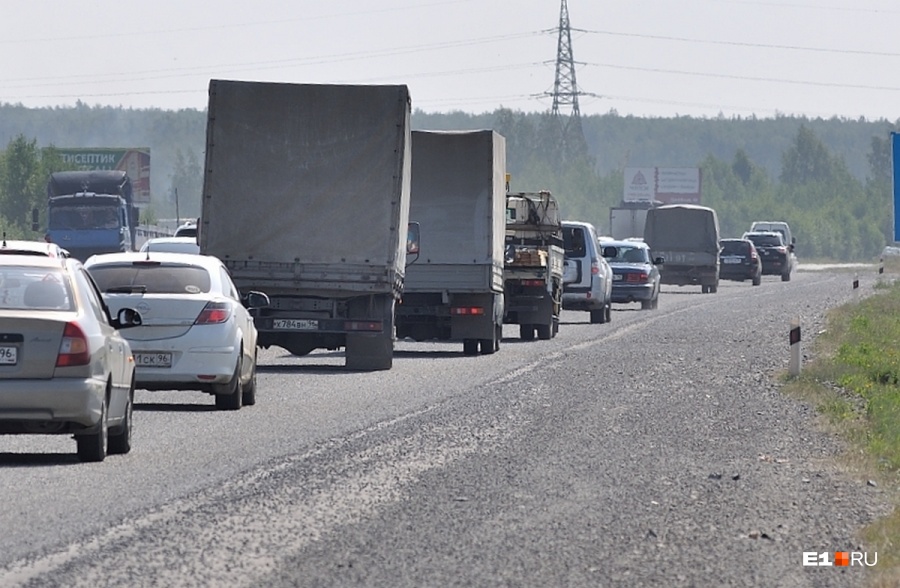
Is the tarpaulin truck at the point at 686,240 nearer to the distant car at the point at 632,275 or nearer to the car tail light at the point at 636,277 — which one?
the distant car at the point at 632,275

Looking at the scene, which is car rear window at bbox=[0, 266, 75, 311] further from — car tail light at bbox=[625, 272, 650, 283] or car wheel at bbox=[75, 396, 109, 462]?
car tail light at bbox=[625, 272, 650, 283]

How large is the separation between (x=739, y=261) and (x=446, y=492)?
5543 centimetres

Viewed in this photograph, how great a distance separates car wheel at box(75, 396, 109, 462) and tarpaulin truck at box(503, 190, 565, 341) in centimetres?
1686

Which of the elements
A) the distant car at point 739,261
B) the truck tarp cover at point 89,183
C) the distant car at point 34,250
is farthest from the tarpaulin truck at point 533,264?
the distant car at point 739,261

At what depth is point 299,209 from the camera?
22.9 m

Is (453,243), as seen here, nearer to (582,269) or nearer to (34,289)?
(582,269)

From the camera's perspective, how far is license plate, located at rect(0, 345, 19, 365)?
12.0 m

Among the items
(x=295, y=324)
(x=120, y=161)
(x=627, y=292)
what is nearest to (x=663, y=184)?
(x=120, y=161)

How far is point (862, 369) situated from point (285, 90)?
7498 mm

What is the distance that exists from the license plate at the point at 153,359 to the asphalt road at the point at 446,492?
470mm

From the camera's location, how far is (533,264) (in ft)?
97.1

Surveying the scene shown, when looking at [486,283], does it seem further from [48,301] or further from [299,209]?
[48,301]

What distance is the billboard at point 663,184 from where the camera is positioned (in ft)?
534

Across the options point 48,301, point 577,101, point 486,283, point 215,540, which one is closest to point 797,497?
point 215,540
